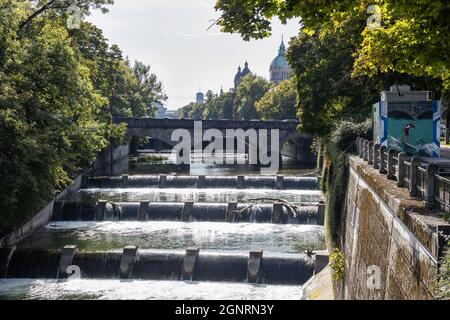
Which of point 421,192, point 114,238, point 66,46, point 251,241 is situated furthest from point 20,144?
point 421,192

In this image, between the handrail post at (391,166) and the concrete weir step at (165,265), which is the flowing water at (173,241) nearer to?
the concrete weir step at (165,265)

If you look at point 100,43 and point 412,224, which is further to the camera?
point 100,43

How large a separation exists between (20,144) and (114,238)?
906 centimetres

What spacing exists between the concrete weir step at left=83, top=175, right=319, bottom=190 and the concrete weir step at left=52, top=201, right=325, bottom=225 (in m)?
10.2

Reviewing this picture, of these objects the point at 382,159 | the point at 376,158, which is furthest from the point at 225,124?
the point at 382,159

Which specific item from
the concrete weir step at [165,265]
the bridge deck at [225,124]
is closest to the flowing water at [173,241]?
the concrete weir step at [165,265]

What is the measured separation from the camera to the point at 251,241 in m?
28.3

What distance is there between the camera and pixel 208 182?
44812mm

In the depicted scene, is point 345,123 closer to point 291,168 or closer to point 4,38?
point 4,38

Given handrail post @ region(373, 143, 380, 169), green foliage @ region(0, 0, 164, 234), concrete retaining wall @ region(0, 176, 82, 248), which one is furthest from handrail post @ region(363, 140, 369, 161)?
concrete retaining wall @ region(0, 176, 82, 248)

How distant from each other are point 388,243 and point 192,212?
2332cm

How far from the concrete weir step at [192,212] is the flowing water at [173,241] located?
2.3 inches

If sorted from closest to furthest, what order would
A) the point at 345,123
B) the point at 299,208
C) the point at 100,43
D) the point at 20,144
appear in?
the point at 20,144, the point at 345,123, the point at 299,208, the point at 100,43

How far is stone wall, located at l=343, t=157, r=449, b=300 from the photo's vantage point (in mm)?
7949
